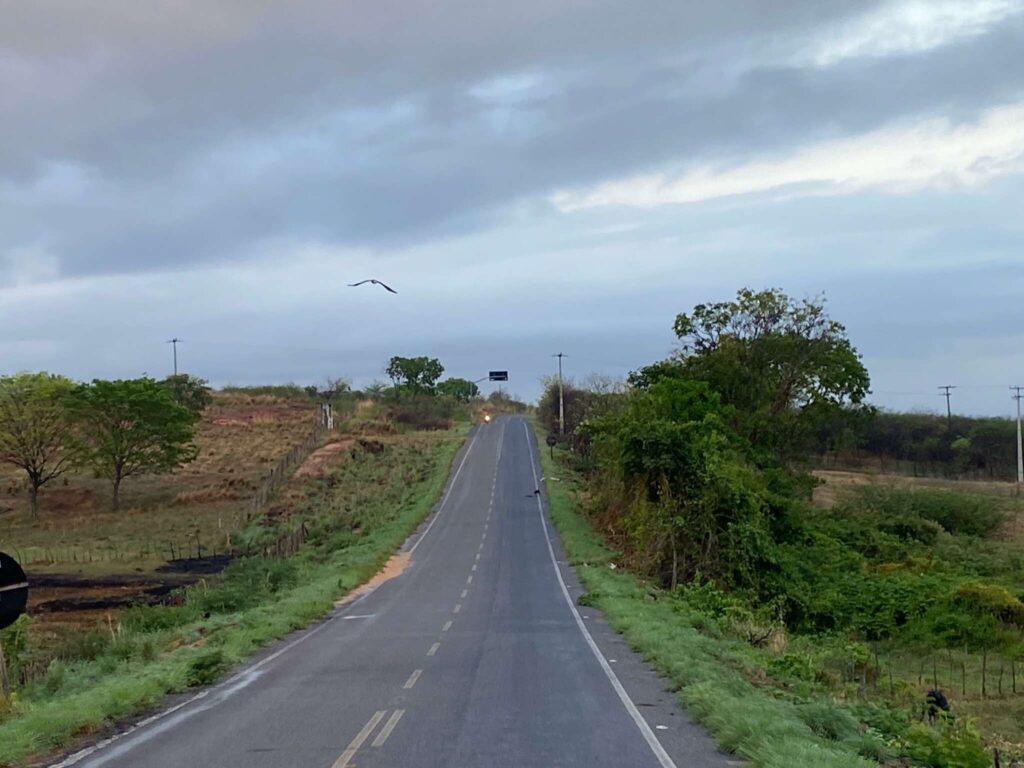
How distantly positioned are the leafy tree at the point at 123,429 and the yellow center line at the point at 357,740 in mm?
67002

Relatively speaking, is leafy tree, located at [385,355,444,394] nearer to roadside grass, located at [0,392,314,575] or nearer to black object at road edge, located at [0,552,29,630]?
roadside grass, located at [0,392,314,575]

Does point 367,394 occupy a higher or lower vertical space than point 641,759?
higher

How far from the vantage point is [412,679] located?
16438mm

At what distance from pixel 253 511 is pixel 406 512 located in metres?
13.3

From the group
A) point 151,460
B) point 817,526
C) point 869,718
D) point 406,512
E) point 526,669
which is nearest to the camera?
point 869,718

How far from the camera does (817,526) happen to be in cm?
5247

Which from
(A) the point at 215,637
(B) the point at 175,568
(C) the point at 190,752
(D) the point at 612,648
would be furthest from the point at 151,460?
(C) the point at 190,752

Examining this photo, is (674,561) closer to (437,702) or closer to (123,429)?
(437,702)

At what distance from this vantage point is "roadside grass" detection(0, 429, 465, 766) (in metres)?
12.9

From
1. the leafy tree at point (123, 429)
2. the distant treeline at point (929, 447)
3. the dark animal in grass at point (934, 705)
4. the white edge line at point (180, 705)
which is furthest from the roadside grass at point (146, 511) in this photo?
the distant treeline at point (929, 447)

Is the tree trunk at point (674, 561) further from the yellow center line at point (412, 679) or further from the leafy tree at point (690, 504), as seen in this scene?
the yellow center line at point (412, 679)

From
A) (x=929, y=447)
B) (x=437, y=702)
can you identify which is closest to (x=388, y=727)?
(x=437, y=702)

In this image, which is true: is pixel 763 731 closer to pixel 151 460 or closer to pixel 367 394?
pixel 151 460

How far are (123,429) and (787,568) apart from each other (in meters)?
54.0
